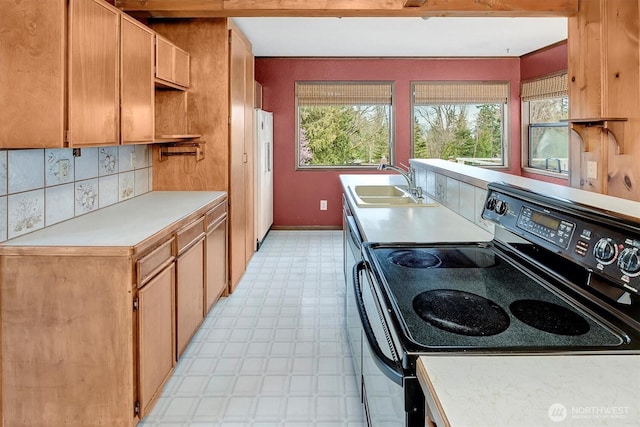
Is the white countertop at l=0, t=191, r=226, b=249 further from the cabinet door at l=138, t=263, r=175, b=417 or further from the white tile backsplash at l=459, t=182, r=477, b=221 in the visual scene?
the white tile backsplash at l=459, t=182, r=477, b=221

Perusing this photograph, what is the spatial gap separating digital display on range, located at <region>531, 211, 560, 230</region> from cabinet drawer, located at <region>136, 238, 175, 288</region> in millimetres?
1470

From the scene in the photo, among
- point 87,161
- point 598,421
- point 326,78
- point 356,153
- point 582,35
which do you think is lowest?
point 598,421

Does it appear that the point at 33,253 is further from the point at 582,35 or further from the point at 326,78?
the point at 326,78

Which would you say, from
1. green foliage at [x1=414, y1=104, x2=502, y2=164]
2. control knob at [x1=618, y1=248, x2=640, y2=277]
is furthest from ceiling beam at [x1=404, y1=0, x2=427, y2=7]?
green foliage at [x1=414, y1=104, x2=502, y2=164]

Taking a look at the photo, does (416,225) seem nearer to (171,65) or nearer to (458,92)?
(171,65)

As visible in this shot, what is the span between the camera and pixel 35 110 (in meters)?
1.81

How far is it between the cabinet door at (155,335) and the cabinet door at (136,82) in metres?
0.81

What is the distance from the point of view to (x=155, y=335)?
2.08m

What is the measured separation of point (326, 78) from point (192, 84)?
118 inches

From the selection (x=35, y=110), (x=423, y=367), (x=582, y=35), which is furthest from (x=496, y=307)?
(x=582, y=35)

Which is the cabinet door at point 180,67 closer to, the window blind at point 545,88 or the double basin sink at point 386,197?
the double basin sink at point 386,197

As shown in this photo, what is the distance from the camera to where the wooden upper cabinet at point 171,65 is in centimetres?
286

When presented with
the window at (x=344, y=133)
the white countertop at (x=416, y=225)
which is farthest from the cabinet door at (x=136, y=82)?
the window at (x=344, y=133)

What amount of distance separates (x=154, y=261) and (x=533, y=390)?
1717 millimetres
